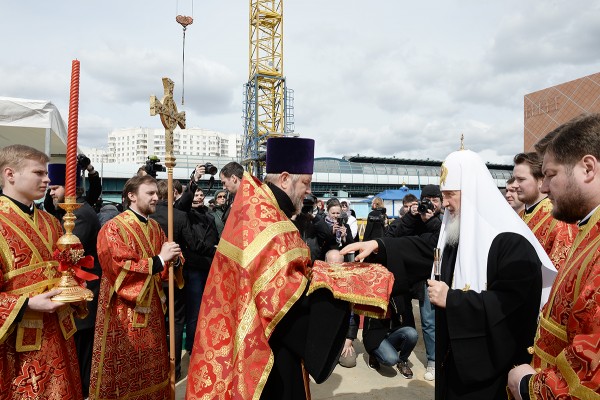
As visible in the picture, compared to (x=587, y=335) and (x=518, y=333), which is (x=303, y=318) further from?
(x=587, y=335)

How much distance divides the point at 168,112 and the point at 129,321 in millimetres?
2043

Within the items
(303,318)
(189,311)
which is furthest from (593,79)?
(303,318)

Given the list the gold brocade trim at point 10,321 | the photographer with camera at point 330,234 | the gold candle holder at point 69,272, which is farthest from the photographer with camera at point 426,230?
the gold brocade trim at point 10,321

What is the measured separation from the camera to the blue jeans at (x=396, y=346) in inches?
218

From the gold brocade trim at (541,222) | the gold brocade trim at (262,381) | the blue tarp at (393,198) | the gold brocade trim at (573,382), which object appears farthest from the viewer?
the blue tarp at (393,198)

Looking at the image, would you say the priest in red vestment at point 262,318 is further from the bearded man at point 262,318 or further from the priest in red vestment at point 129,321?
the priest in red vestment at point 129,321

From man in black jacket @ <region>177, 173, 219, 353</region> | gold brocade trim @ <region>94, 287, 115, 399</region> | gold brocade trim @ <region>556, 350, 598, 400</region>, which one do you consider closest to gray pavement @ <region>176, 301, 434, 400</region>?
man in black jacket @ <region>177, 173, 219, 353</region>

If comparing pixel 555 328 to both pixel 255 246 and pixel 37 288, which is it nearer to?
pixel 255 246

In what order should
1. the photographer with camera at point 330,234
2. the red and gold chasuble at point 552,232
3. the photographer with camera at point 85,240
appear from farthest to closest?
the photographer with camera at point 330,234 < the photographer with camera at point 85,240 < the red and gold chasuble at point 552,232

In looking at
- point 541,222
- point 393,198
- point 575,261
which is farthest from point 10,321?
point 393,198

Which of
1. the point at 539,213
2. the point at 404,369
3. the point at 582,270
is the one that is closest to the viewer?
the point at 582,270

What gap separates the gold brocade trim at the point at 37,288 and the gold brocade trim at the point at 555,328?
3.04m

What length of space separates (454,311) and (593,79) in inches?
737

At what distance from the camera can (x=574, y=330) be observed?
1476 mm
